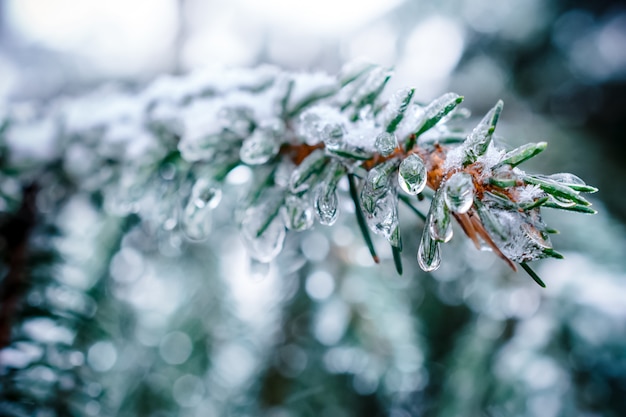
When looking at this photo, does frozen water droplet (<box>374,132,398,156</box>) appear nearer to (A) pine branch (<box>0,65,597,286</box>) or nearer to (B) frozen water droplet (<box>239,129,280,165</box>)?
(A) pine branch (<box>0,65,597,286</box>)

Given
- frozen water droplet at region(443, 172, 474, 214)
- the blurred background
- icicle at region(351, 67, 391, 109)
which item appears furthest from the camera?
the blurred background

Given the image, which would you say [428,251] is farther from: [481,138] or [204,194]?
[204,194]

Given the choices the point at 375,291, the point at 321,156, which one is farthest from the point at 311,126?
the point at 375,291

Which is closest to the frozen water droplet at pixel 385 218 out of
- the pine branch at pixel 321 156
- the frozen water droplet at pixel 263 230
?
the pine branch at pixel 321 156

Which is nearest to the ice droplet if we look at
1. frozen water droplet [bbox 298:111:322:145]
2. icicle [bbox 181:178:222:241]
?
icicle [bbox 181:178:222:241]

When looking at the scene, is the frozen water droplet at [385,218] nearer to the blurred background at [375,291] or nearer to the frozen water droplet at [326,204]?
the frozen water droplet at [326,204]

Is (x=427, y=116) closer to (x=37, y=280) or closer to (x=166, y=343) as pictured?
(x=37, y=280)

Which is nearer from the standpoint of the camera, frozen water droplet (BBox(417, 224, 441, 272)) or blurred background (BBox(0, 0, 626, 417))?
frozen water droplet (BBox(417, 224, 441, 272))
